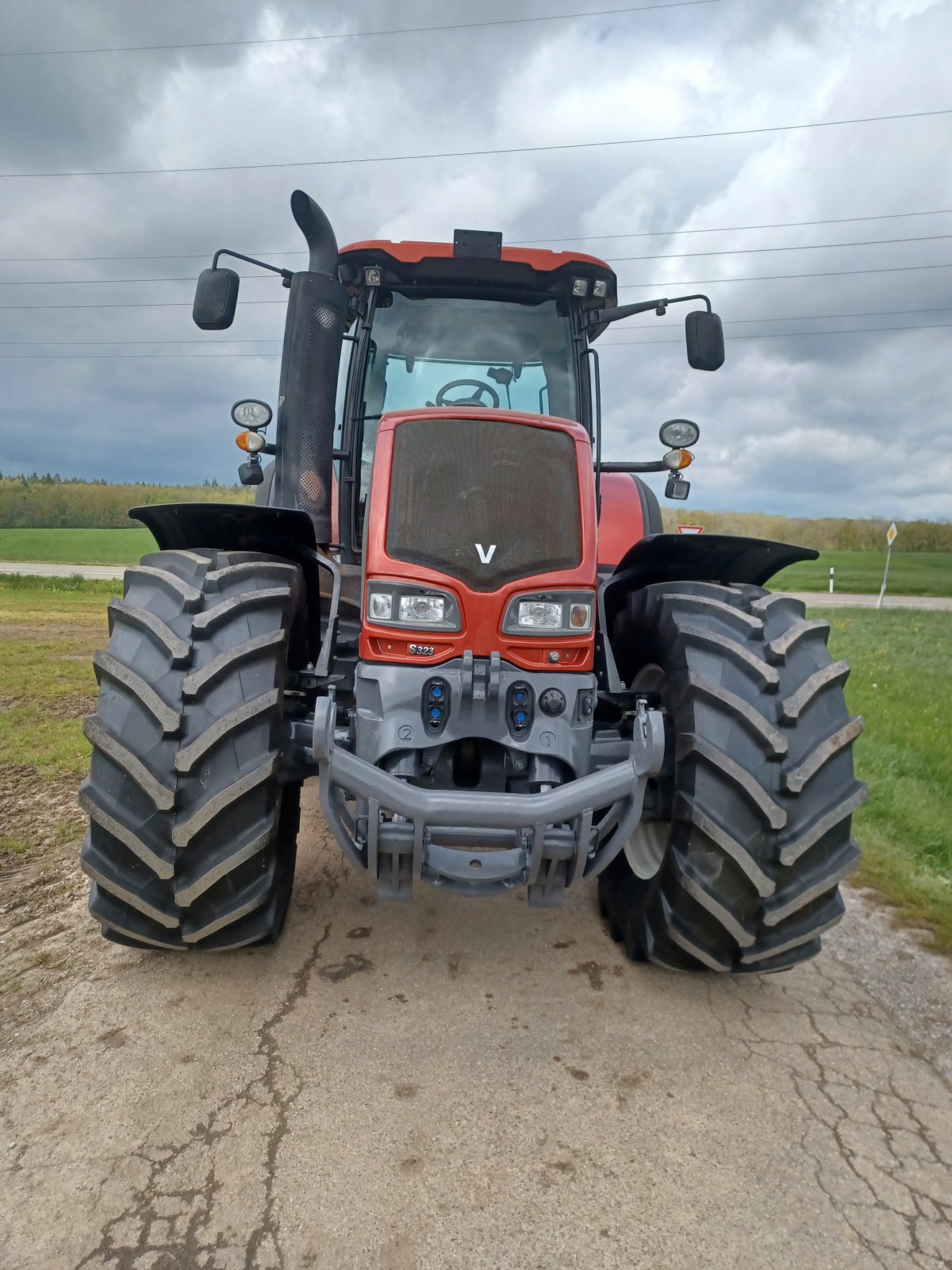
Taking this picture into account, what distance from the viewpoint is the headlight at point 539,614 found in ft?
8.04

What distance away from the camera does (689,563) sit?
303 centimetres

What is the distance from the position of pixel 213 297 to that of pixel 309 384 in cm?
52

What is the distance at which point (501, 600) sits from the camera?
8.00ft

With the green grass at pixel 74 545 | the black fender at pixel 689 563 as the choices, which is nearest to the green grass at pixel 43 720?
the black fender at pixel 689 563

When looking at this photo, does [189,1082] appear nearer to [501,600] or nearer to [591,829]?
[591,829]

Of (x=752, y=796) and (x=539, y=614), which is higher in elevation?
(x=539, y=614)

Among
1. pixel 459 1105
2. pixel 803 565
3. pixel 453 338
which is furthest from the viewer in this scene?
pixel 803 565

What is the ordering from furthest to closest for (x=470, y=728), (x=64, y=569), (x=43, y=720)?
(x=64, y=569)
(x=43, y=720)
(x=470, y=728)

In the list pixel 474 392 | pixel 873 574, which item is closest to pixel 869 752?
pixel 474 392

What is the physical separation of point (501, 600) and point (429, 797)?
2.07 ft

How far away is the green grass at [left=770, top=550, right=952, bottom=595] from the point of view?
24.3 m

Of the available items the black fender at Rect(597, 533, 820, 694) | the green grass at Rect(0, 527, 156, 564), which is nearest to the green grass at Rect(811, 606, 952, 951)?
the black fender at Rect(597, 533, 820, 694)

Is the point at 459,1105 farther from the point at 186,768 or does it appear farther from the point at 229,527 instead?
the point at 229,527

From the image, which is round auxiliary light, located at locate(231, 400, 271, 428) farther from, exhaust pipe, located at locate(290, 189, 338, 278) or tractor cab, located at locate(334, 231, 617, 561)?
exhaust pipe, located at locate(290, 189, 338, 278)
